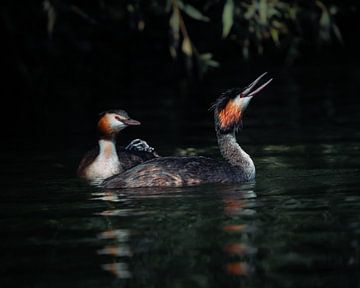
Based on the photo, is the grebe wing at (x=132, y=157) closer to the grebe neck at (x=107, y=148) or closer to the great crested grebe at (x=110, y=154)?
the great crested grebe at (x=110, y=154)

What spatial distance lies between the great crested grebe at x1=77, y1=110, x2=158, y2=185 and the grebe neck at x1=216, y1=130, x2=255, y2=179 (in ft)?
4.59

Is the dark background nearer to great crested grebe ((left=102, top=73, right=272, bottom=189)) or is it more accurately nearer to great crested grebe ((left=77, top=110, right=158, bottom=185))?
great crested grebe ((left=77, top=110, right=158, bottom=185))

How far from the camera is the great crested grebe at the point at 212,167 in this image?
16.0 meters

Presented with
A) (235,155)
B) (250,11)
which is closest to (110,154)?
(235,155)

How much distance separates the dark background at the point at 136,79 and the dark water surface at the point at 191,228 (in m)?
4.43

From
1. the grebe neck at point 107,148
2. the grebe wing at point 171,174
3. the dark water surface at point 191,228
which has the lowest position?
the dark water surface at point 191,228

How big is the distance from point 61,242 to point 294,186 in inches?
157

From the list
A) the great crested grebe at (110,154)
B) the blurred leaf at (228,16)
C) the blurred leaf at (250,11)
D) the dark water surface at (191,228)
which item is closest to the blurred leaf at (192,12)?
the blurred leaf at (228,16)

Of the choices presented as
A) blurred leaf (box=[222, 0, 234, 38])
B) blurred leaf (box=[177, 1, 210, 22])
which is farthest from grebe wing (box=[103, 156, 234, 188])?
blurred leaf (box=[177, 1, 210, 22])

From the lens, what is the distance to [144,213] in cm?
1378

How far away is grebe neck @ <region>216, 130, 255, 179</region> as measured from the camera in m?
16.6

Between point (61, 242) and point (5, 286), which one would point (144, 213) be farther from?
point (5, 286)

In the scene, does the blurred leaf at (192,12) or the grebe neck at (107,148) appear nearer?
the grebe neck at (107,148)

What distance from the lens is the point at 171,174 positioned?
16.0 metres
